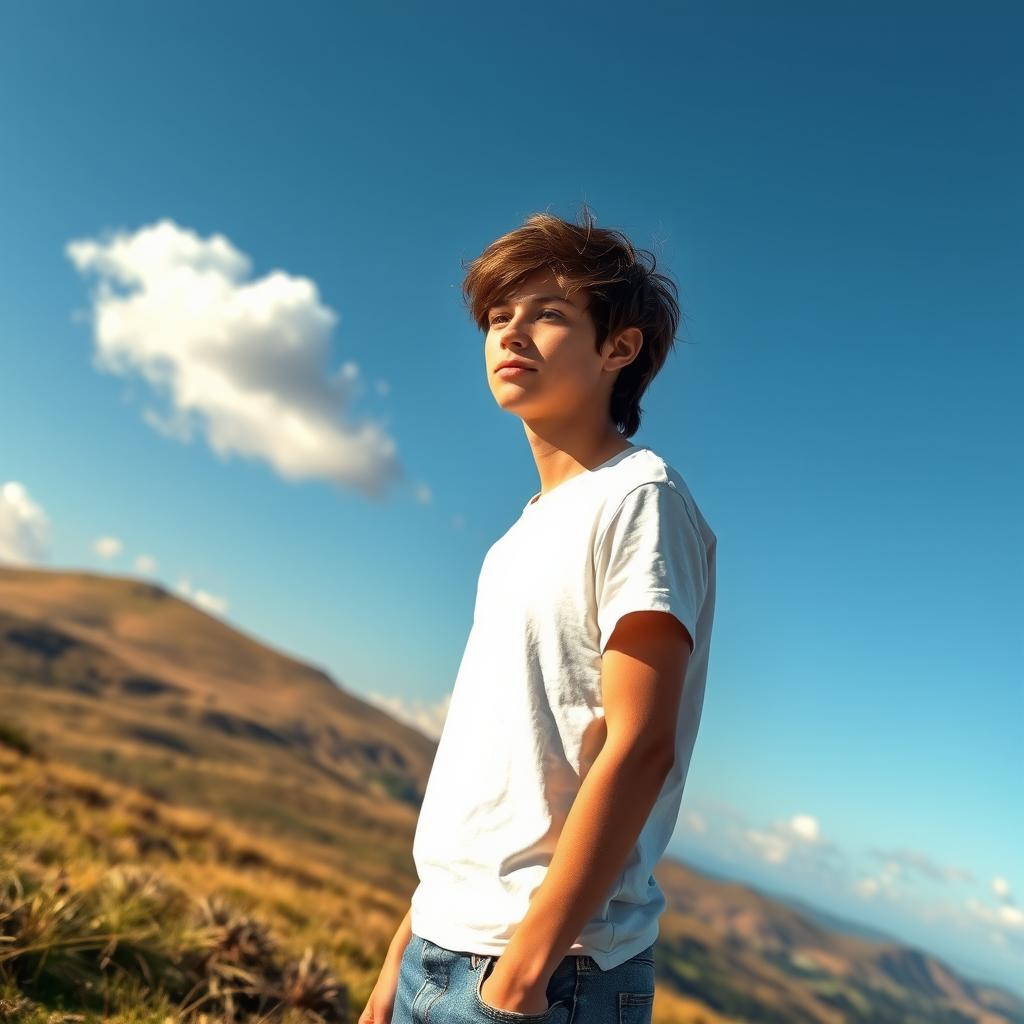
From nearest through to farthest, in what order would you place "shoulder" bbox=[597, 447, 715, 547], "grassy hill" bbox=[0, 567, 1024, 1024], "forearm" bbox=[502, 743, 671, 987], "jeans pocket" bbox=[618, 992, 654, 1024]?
1. "forearm" bbox=[502, 743, 671, 987]
2. "jeans pocket" bbox=[618, 992, 654, 1024]
3. "shoulder" bbox=[597, 447, 715, 547]
4. "grassy hill" bbox=[0, 567, 1024, 1024]

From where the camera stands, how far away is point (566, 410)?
2238 millimetres

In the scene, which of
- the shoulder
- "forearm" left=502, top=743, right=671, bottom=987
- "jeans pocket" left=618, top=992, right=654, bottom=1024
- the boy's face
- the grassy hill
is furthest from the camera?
the grassy hill

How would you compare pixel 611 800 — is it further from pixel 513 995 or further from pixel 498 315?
pixel 498 315

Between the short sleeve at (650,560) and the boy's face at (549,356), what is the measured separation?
0.40 metres

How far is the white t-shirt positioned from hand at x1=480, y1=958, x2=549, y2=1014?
100mm

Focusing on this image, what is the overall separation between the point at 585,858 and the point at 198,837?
43.6 ft

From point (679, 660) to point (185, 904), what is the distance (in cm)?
530

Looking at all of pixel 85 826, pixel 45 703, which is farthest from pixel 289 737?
pixel 85 826

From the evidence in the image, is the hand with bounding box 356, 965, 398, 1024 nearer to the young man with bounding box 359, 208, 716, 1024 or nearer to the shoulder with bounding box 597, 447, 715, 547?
the young man with bounding box 359, 208, 716, 1024

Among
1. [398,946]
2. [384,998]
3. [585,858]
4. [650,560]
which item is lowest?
[384,998]

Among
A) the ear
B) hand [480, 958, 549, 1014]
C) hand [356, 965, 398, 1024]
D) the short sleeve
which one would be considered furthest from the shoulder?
hand [356, 965, 398, 1024]

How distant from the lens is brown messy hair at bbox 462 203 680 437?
2.27 metres

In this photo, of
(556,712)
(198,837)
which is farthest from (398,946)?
(198,837)

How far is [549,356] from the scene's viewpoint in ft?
7.26
